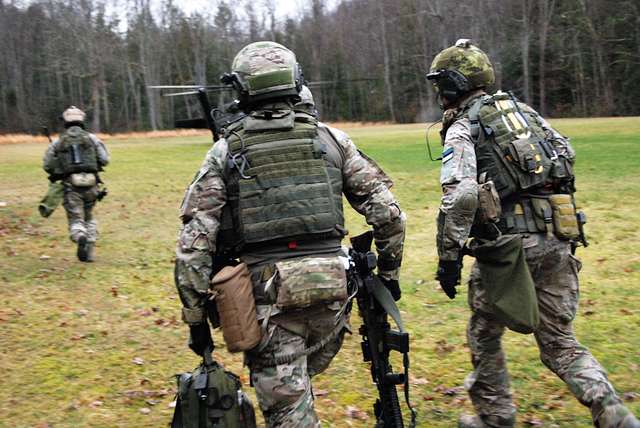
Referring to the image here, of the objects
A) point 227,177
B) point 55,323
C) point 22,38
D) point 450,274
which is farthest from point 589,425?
point 22,38

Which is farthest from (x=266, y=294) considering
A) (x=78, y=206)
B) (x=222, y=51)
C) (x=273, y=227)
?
(x=222, y=51)

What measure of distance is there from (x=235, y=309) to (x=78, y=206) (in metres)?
7.76

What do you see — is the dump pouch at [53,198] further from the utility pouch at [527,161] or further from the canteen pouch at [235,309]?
the utility pouch at [527,161]

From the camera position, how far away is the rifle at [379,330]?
4031 millimetres

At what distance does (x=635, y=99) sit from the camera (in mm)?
45562

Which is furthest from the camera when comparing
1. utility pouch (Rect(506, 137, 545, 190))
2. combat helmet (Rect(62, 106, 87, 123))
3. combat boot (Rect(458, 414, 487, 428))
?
combat helmet (Rect(62, 106, 87, 123))

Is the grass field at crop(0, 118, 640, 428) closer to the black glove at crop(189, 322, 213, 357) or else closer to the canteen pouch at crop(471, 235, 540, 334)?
the canteen pouch at crop(471, 235, 540, 334)

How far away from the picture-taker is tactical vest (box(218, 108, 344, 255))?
3586 millimetres

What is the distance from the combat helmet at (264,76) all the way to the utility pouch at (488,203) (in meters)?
1.29

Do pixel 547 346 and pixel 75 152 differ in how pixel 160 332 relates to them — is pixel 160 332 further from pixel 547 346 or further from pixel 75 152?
pixel 547 346

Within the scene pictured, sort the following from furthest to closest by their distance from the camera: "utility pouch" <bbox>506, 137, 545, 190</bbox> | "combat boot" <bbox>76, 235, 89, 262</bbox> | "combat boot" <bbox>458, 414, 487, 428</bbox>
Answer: "combat boot" <bbox>76, 235, 89, 262</bbox>
"combat boot" <bbox>458, 414, 487, 428</bbox>
"utility pouch" <bbox>506, 137, 545, 190</bbox>

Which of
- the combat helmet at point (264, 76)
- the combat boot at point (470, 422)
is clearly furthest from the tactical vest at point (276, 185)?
the combat boot at point (470, 422)

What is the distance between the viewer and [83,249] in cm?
1079

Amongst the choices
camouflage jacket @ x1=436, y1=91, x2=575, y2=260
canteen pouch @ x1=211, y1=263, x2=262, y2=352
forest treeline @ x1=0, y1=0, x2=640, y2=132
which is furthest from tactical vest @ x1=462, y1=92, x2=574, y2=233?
forest treeline @ x1=0, y1=0, x2=640, y2=132
